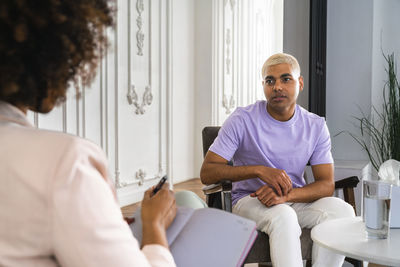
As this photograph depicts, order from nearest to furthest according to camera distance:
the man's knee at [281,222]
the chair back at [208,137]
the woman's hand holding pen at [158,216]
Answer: the woman's hand holding pen at [158,216] → the man's knee at [281,222] → the chair back at [208,137]

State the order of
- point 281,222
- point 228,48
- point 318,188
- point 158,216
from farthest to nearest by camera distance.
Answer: point 228,48 → point 318,188 → point 281,222 → point 158,216

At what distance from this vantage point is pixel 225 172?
7.40 feet

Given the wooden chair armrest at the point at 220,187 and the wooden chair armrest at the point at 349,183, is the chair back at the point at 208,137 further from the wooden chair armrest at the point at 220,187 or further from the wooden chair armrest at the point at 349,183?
the wooden chair armrest at the point at 349,183

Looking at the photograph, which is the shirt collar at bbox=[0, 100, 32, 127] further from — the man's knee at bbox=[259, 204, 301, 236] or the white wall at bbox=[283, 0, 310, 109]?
the white wall at bbox=[283, 0, 310, 109]

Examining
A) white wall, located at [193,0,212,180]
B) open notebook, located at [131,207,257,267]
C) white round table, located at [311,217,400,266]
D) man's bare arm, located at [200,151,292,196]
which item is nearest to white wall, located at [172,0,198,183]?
white wall, located at [193,0,212,180]

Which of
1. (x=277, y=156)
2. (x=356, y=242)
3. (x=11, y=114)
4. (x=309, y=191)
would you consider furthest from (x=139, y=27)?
(x=11, y=114)

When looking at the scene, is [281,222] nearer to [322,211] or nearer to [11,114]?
[322,211]

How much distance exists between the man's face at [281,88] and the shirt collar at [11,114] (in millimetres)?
1825

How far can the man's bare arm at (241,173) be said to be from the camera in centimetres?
215

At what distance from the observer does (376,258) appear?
56.4 inches

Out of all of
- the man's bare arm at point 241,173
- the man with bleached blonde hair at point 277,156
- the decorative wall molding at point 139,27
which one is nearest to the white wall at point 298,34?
the man with bleached blonde hair at point 277,156

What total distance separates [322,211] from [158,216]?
1486mm

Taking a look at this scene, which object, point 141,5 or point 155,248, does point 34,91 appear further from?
point 141,5

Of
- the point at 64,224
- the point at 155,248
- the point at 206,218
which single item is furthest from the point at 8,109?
the point at 206,218
